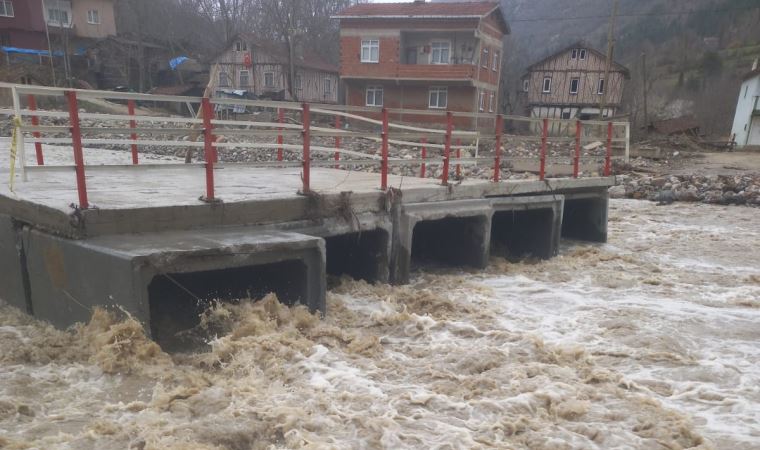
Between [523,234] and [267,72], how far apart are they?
37.1 m

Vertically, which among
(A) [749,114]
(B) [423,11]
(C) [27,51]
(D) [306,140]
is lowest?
(D) [306,140]

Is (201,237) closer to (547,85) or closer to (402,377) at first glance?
(402,377)

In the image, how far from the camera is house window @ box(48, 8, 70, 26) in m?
42.7

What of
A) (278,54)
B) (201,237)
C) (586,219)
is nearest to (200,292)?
(201,237)

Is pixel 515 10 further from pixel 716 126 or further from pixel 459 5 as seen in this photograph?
pixel 459 5

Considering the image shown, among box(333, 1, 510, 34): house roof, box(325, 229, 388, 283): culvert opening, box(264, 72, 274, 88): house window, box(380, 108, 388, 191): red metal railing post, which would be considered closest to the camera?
box(380, 108, 388, 191): red metal railing post

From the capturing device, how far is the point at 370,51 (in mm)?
36875

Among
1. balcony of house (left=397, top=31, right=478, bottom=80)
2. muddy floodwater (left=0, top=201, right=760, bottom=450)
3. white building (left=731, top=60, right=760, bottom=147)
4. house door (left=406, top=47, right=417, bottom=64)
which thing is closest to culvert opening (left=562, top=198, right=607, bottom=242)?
muddy floodwater (left=0, top=201, right=760, bottom=450)

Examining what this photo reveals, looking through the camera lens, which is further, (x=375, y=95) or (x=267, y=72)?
(x=267, y=72)

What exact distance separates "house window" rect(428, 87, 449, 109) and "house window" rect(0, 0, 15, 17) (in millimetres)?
28790

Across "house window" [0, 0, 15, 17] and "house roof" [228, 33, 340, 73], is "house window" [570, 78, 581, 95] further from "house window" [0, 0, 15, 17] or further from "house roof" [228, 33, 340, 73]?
"house window" [0, 0, 15, 17]

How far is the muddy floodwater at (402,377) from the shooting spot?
415cm

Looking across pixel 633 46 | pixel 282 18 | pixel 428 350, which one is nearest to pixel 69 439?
pixel 428 350

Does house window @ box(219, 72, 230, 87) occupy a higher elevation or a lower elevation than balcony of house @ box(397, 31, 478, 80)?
lower
